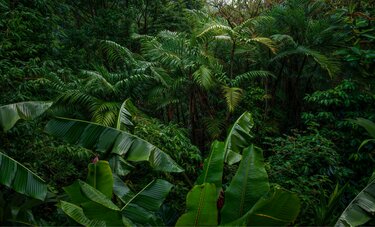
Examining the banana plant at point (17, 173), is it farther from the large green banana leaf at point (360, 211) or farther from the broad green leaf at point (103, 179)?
the large green banana leaf at point (360, 211)

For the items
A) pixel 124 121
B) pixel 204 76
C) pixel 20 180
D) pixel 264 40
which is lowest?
pixel 20 180

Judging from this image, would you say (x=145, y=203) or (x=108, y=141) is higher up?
(x=108, y=141)

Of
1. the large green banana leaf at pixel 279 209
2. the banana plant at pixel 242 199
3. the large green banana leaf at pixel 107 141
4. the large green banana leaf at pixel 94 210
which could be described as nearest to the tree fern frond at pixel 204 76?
the banana plant at pixel 242 199

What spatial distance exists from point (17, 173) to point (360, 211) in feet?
12.5

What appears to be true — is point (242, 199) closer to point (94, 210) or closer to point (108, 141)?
point (94, 210)

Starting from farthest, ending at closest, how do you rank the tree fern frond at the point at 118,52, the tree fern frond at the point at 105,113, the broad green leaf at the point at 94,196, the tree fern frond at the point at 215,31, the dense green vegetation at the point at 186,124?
the tree fern frond at the point at 118,52
the tree fern frond at the point at 215,31
the tree fern frond at the point at 105,113
the dense green vegetation at the point at 186,124
the broad green leaf at the point at 94,196

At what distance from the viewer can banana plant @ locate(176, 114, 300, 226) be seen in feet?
8.59

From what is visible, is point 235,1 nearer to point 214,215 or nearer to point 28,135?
point 28,135

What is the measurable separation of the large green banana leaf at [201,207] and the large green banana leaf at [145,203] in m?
0.51

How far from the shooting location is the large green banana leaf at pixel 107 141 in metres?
3.50

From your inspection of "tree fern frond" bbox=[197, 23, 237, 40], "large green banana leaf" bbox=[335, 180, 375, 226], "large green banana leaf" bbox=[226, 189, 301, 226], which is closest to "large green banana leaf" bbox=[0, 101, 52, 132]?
"large green banana leaf" bbox=[226, 189, 301, 226]

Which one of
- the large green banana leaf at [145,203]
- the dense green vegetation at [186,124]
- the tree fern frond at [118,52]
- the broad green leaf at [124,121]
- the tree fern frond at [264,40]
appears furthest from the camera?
the tree fern frond at [118,52]

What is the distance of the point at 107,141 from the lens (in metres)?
3.56

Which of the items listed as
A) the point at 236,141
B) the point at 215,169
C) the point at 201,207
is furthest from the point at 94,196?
the point at 236,141
